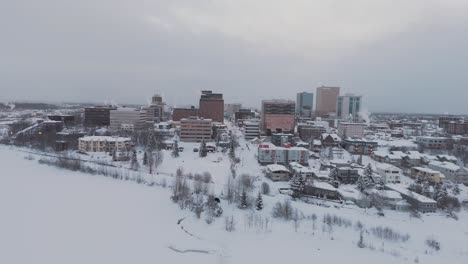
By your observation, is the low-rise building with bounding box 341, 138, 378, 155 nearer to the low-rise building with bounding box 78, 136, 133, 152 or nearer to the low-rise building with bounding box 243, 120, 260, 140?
the low-rise building with bounding box 243, 120, 260, 140

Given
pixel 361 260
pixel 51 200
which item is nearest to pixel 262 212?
pixel 361 260

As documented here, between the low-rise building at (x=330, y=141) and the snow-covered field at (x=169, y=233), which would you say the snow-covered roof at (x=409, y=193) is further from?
the low-rise building at (x=330, y=141)

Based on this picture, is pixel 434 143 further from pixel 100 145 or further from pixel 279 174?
pixel 100 145

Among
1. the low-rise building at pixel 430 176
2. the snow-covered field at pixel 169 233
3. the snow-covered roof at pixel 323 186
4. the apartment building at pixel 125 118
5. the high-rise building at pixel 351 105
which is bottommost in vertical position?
the snow-covered field at pixel 169 233

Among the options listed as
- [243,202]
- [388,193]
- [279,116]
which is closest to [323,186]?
[388,193]

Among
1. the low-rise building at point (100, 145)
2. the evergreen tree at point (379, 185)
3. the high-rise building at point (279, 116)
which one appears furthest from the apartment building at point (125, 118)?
the evergreen tree at point (379, 185)
